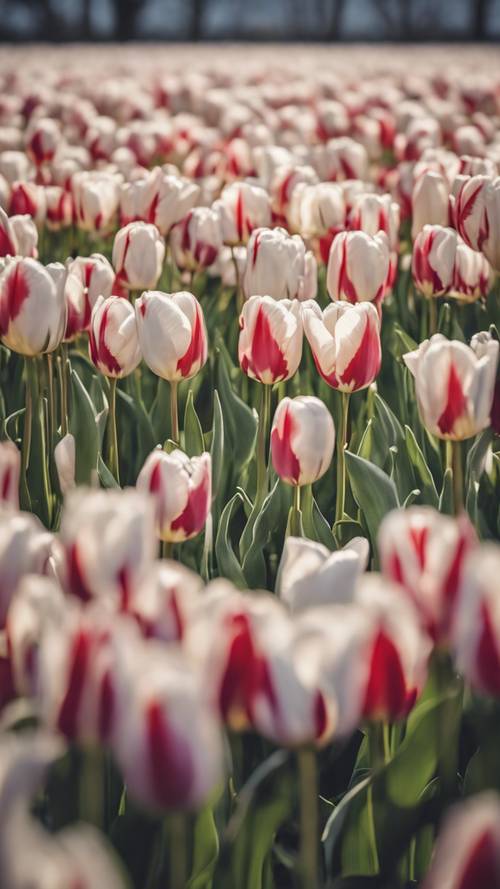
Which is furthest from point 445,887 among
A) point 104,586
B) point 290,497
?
point 290,497

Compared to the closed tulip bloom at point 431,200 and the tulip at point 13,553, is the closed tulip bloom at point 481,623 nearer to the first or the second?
the tulip at point 13,553

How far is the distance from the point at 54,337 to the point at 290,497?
495 mm

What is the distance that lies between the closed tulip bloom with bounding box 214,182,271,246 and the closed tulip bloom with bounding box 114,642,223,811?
1.95 m

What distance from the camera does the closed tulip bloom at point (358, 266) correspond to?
1.99 meters

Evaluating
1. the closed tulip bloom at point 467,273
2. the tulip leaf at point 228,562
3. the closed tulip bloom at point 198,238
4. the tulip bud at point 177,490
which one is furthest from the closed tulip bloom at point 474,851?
the closed tulip bloom at point 198,238

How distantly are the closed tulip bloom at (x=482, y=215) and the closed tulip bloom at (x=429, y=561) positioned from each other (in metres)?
1.29

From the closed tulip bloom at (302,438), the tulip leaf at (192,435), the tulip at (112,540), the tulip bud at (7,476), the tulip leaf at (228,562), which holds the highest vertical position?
the tulip at (112,540)

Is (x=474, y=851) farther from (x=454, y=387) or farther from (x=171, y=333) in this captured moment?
(x=171, y=333)

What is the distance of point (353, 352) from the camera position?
5.30 feet

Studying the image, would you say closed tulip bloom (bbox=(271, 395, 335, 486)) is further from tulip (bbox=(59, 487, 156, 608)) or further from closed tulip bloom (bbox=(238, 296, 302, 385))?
tulip (bbox=(59, 487, 156, 608))

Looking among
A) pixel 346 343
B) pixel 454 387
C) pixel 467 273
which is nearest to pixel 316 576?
pixel 454 387

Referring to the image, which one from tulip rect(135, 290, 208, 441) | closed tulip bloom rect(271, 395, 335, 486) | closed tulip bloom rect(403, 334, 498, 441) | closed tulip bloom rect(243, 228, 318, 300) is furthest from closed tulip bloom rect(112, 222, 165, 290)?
closed tulip bloom rect(403, 334, 498, 441)

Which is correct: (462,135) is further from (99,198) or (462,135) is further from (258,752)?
(258,752)

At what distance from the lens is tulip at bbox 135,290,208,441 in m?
1.63
